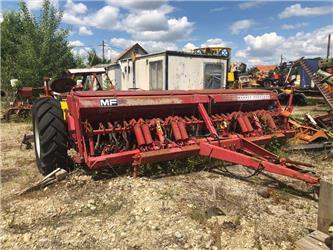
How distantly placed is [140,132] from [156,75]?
25.2 feet

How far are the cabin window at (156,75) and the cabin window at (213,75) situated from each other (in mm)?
1713

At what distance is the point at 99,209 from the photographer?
3582 millimetres

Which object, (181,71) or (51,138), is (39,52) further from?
(51,138)

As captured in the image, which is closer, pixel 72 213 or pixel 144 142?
pixel 72 213

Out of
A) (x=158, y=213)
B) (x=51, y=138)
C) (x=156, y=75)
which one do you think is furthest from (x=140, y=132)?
(x=156, y=75)

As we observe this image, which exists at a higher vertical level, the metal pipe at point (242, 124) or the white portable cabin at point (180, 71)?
the white portable cabin at point (180, 71)

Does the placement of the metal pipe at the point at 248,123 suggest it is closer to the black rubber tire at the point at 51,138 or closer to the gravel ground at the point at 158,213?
the gravel ground at the point at 158,213

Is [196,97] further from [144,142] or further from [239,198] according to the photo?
[239,198]

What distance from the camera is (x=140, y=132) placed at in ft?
14.7

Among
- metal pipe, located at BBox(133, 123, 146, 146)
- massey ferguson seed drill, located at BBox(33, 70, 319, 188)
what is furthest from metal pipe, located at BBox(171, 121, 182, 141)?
metal pipe, located at BBox(133, 123, 146, 146)

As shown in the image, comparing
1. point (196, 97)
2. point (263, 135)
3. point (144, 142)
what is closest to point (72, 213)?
point (144, 142)

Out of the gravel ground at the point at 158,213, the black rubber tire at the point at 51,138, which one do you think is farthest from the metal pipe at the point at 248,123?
the black rubber tire at the point at 51,138

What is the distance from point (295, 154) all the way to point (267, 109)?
990 mm

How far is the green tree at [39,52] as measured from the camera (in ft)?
46.2
